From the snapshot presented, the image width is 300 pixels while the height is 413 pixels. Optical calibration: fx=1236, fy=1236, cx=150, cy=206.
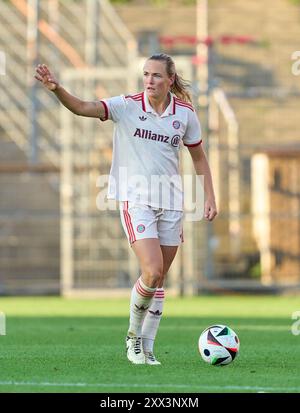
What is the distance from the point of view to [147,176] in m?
8.59

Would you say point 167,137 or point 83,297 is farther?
point 83,297

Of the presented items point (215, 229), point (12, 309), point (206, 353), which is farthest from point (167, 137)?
point (215, 229)

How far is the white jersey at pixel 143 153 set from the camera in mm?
8602

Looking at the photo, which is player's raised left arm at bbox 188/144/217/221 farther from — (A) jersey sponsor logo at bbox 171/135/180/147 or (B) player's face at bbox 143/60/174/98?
(B) player's face at bbox 143/60/174/98

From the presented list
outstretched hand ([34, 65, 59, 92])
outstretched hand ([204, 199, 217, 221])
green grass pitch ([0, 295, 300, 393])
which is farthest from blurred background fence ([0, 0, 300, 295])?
outstretched hand ([34, 65, 59, 92])

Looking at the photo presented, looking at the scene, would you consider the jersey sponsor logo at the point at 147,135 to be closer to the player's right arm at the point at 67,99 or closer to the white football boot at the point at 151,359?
the player's right arm at the point at 67,99

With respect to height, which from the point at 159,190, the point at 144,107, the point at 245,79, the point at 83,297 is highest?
the point at 245,79

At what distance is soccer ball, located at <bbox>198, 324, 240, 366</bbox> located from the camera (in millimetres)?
8484

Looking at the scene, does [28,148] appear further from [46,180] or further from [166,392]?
[166,392]

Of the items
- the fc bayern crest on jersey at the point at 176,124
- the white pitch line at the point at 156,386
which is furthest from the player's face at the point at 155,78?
the white pitch line at the point at 156,386

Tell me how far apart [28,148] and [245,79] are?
395cm

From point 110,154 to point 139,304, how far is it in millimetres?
11498

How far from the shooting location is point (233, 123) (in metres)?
20.4

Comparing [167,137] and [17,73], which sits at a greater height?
[17,73]
